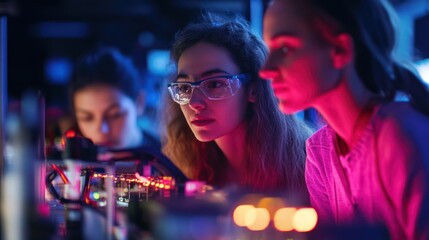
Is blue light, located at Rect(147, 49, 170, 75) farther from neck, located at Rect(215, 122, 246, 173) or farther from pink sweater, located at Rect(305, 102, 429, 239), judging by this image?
pink sweater, located at Rect(305, 102, 429, 239)

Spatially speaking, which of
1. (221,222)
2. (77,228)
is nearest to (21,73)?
(77,228)

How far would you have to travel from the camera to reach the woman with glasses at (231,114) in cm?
163

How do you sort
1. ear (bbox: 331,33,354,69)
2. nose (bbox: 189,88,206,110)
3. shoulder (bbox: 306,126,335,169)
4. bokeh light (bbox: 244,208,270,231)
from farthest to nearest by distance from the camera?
nose (bbox: 189,88,206,110) < shoulder (bbox: 306,126,335,169) < ear (bbox: 331,33,354,69) < bokeh light (bbox: 244,208,270,231)

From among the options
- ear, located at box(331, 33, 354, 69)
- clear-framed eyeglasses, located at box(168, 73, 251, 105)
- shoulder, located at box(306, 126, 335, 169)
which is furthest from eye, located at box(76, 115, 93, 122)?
ear, located at box(331, 33, 354, 69)

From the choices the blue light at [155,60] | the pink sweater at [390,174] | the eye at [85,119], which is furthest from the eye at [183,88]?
the blue light at [155,60]

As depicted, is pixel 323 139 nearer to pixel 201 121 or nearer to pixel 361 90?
pixel 361 90

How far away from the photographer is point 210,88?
1616mm

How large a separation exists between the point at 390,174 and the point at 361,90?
7.0 inches

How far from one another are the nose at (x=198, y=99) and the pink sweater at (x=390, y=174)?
1.37ft

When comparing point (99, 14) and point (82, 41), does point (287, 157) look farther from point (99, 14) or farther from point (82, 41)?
point (82, 41)

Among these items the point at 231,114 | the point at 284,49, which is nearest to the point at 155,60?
the point at 231,114

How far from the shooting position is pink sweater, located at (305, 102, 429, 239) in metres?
1.10

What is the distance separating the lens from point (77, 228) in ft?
4.01

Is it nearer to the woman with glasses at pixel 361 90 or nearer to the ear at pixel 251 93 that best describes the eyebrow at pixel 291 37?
the woman with glasses at pixel 361 90
